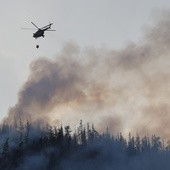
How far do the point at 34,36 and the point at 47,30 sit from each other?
11.6 ft

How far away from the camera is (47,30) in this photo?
347 feet

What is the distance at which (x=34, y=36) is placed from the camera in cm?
10544
